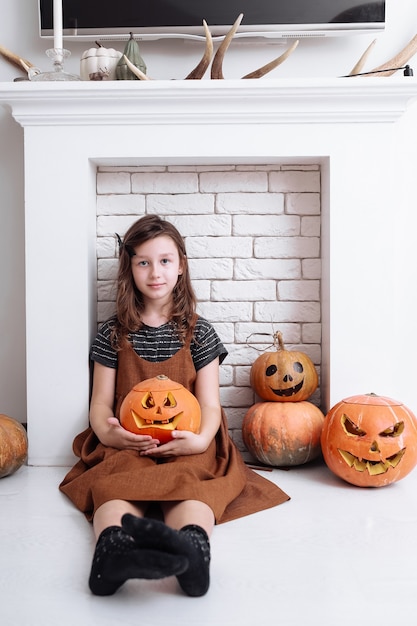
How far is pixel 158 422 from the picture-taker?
6.30 feet

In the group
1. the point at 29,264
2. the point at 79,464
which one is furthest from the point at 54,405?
the point at 29,264

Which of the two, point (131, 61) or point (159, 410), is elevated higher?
point (131, 61)

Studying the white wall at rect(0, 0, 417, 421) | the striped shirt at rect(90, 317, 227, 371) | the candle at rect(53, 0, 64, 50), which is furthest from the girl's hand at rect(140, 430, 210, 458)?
the candle at rect(53, 0, 64, 50)

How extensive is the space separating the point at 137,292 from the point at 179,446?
2.13ft

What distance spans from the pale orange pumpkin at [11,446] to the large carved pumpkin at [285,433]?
2.53ft

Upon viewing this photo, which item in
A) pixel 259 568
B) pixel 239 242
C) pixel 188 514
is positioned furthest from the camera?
pixel 239 242

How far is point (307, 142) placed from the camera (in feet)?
7.45

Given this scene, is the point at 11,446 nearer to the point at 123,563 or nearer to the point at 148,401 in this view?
the point at 148,401

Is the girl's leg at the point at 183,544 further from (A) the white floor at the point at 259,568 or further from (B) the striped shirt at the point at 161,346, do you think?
(B) the striped shirt at the point at 161,346

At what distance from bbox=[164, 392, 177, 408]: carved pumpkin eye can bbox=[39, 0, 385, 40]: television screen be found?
53.4 inches

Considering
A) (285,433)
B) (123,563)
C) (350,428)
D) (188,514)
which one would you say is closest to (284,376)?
(285,433)

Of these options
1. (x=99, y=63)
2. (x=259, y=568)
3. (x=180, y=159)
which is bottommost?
(x=259, y=568)

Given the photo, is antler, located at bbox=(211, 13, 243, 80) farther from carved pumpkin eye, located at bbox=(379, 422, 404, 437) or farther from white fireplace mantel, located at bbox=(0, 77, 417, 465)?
carved pumpkin eye, located at bbox=(379, 422, 404, 437)

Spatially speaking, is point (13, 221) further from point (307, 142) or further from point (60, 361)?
point (307, 142)
